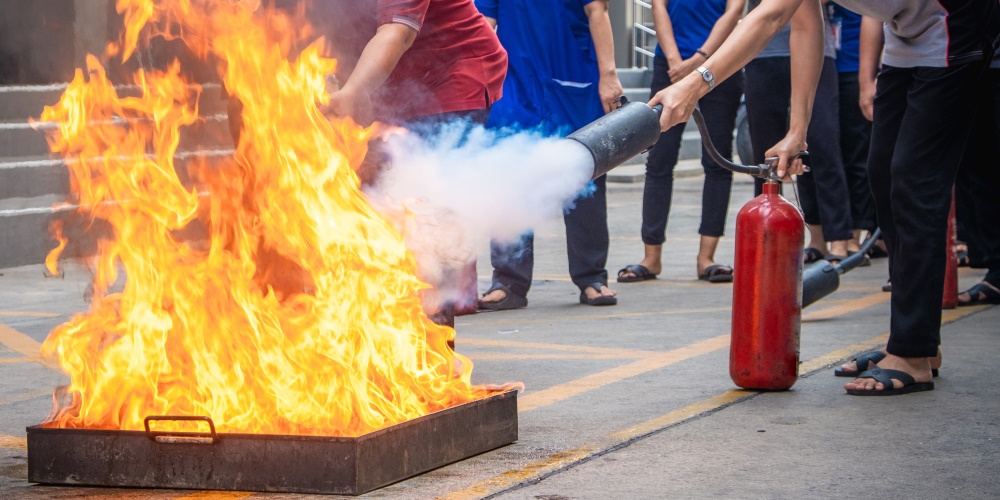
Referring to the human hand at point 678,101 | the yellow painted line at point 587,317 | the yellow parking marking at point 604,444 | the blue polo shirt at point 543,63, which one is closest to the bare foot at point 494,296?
the yellow painted line at point 587,317

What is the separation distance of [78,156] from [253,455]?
137cm

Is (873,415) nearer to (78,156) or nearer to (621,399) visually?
(621,399)

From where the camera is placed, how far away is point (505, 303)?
25.6 ft

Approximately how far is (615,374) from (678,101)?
52.2 inches

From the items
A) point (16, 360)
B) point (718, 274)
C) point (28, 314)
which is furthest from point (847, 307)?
point (28, 314)

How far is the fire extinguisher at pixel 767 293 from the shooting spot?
17.1 ft

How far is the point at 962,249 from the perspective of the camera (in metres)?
9.23

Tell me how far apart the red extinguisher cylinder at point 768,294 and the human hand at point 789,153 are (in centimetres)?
16

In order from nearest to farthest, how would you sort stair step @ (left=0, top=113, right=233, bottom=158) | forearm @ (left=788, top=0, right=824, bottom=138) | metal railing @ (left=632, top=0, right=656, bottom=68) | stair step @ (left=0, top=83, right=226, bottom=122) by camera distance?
forearm @ (left=788, top=0, right=824, bottom=138) < stair step @ (left=0, top=113, right=233, bottom=158) < stair step @ (left=0, top=83, right=226, bottom=122) < metal railing @ (left=632, top=0, right=656, bottom=68)

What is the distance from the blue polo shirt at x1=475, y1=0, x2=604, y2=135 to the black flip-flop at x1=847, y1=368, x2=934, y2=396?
2749mm

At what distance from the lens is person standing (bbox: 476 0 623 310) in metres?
7.65

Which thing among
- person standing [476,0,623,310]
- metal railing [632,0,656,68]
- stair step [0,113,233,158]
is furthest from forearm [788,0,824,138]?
metal railing [632,0,656,68]

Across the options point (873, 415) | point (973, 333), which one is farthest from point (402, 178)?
point (973, 333)

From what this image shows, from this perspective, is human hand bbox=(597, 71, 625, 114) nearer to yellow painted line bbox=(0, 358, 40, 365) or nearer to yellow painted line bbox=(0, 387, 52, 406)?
yellow painted line bbox=(0, 358, 40, 365)
